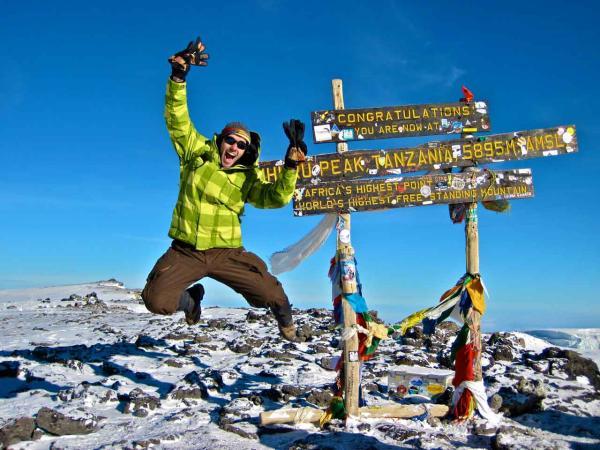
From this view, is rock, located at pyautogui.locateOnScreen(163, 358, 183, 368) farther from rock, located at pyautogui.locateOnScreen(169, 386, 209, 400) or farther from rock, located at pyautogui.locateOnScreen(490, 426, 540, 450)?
rock, located at pyautogui.locateOnScreen(490, 426, 540, 450)

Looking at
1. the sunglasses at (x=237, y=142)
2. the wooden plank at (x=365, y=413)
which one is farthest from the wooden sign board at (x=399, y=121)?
the wooden plank at (x=365, y=413)

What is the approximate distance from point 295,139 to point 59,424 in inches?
149

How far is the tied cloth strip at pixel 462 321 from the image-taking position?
6.01 m

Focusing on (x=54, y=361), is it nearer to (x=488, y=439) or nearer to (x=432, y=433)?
(x=432, y=433)

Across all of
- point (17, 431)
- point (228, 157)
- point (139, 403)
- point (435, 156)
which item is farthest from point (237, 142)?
point (17, 431)

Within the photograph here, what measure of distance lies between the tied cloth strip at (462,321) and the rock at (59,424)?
3542 millimetres

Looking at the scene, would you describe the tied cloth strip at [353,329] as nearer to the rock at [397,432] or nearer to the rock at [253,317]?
the rock at [397,432]

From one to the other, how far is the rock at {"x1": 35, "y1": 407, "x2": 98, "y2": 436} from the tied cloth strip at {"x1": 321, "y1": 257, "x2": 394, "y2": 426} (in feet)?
8.33

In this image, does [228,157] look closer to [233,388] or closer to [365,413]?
[365,413]

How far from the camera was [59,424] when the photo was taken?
5406 millimetres

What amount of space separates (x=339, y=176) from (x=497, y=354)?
4843 millimetres

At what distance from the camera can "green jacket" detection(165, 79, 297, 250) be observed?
555 cm

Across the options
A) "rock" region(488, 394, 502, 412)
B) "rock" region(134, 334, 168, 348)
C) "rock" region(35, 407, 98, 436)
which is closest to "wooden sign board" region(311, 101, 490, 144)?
"rock" region(488, 394, 502, 412)

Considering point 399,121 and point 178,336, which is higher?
point 399,121
